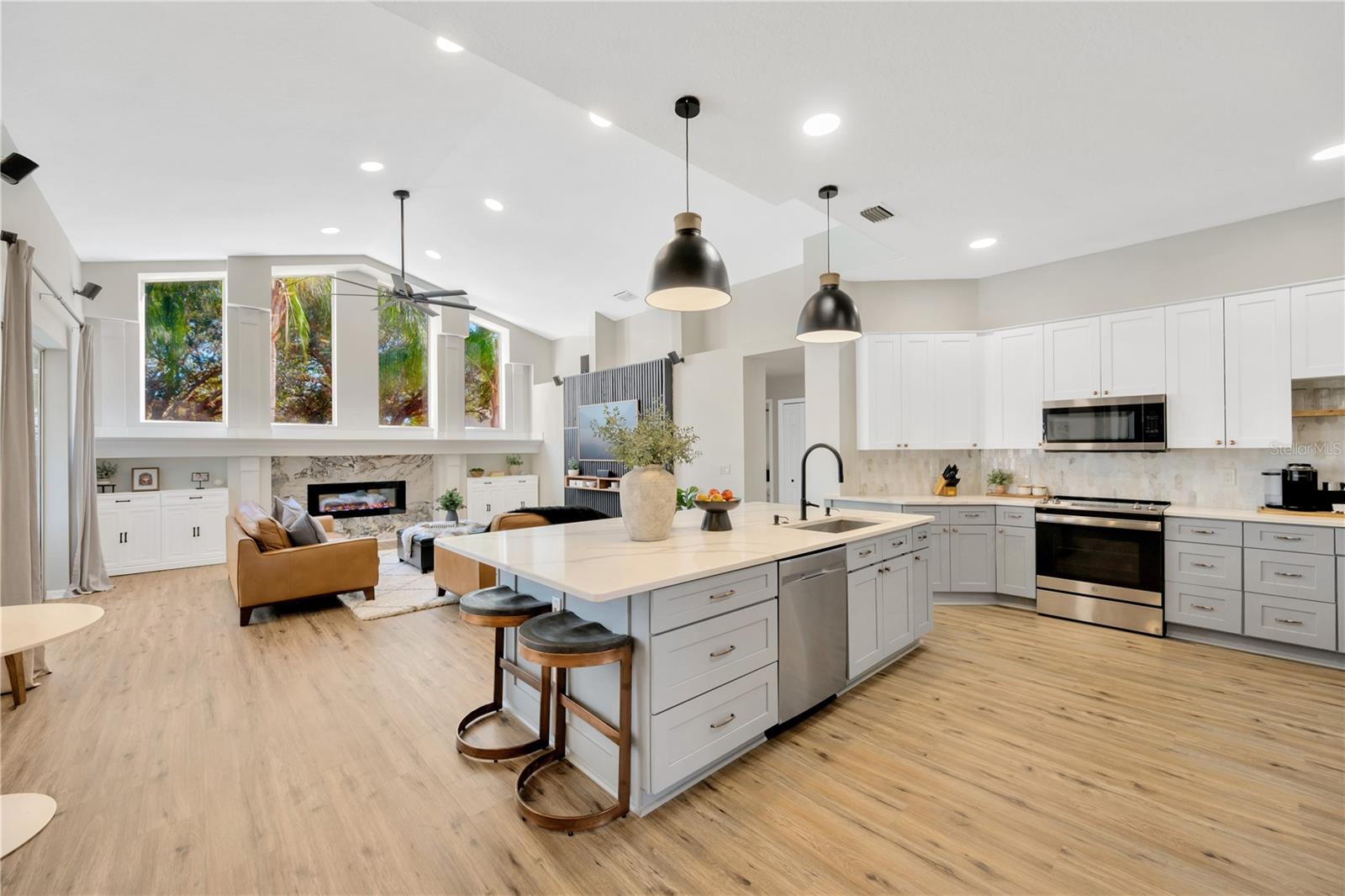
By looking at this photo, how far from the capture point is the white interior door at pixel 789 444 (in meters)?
7.67

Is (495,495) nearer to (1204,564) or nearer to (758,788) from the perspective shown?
(758,788)

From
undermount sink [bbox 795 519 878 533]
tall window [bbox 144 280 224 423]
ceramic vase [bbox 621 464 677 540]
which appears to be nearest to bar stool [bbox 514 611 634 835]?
ceramic vase [bbox 621 464 677 540]

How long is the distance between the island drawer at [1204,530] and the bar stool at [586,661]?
4011mm

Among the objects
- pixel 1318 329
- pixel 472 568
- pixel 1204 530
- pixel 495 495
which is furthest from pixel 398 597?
pixel 1318 329

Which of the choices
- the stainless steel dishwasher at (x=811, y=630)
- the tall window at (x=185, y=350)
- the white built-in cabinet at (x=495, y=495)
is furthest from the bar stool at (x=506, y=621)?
the tall window at (x=185, y=350)

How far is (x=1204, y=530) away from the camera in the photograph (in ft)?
12.1

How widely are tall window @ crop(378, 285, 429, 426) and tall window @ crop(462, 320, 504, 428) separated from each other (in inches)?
25.6

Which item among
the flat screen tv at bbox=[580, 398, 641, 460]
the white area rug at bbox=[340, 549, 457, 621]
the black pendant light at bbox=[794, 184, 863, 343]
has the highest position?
the black pendant light at bbox=[794, 184, 863, 343]

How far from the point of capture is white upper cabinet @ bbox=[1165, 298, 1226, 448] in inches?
154

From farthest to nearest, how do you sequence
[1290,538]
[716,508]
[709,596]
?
[1290,538] → [716,508] → [709,596]

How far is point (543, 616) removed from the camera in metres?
2.23

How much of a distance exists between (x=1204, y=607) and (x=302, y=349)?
9.92 metres

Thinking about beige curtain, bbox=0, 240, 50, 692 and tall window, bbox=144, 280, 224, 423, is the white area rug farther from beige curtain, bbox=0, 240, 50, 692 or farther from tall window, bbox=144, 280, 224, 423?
tall window, bbox=144, 280, 224, 423

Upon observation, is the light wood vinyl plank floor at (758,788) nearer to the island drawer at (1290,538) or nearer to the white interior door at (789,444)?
the island drawer at (1290,538)
